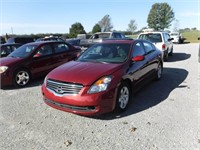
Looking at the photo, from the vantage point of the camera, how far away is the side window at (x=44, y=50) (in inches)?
299

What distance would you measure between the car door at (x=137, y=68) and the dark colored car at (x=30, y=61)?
12.4 ft

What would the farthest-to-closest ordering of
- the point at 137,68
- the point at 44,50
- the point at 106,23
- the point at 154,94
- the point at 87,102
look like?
1. the point at 106,23
2. the point at 44,50
3. the point at 154,94
4. the point at 137,68
5. the point at 87,102

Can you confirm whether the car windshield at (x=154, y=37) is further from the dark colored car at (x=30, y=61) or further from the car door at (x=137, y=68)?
the car door at (x=137, y=68)

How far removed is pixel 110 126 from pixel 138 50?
2445 mm

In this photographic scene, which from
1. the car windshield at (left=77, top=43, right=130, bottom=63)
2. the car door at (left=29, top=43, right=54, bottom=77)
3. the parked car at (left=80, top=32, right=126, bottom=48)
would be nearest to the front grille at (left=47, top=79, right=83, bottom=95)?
the car windshield at (left=77, top=43, right=130, bottom=63)

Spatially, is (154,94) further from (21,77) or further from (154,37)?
(154,37)

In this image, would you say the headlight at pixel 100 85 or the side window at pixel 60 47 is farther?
the side window at pixel 60 47

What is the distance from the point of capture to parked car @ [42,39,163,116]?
390cm

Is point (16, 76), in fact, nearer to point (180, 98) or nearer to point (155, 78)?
point (155, 78)

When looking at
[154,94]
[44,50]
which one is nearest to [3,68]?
[44,50]

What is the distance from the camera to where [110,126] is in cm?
391

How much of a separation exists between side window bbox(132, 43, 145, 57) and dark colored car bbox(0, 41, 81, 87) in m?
3.76

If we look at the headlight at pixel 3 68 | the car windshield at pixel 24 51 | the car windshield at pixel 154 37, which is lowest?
the headlight at pixel 3 68

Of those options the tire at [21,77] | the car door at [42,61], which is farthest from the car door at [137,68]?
the tire at [21,77]
